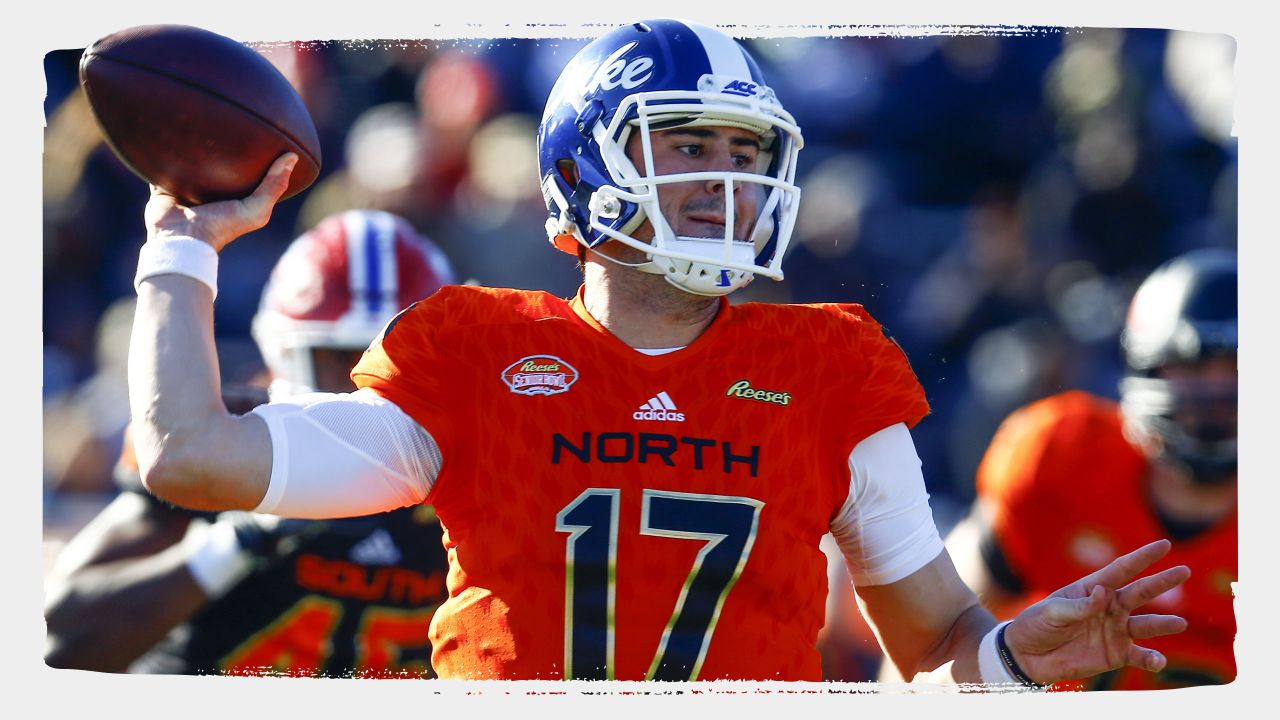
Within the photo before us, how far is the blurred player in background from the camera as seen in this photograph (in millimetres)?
2850

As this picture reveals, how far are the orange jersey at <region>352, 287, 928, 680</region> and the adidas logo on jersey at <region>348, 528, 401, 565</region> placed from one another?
1.13m

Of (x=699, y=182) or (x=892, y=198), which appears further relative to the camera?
(x=892, y=198)

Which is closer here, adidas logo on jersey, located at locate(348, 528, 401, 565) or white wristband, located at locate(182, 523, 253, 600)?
white wristband, located at locate(182, 523, 253, 600)

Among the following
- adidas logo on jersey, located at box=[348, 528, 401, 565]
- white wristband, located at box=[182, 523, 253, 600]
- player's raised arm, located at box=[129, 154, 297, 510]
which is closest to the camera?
player's raised arm, located at box=[129, 154, 297, 510]

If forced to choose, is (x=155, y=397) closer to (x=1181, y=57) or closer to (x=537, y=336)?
(x=537, y=336)

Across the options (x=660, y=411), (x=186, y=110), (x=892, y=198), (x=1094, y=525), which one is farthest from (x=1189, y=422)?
(x=186, y=110)

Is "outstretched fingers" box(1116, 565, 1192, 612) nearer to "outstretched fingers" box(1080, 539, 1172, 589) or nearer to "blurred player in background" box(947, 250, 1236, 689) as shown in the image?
"outstretched fingers" box(1080, 539, 1172, 589)

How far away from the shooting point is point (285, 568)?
107 inches

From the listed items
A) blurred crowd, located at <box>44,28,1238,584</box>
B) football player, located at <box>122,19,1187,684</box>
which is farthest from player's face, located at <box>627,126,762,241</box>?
blurred crowd, located at <box>44,28,1238,584</box>

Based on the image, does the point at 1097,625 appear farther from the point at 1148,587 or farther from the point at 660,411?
the point at 660,411

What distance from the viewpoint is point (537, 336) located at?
1727 millimetres

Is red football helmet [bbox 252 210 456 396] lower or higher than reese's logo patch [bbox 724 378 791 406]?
lower

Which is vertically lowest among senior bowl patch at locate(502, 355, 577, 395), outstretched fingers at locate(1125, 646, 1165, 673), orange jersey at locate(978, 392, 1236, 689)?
orange jersey at locate(978, 392, 1236, 689)

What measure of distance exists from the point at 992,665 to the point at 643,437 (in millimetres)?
521
